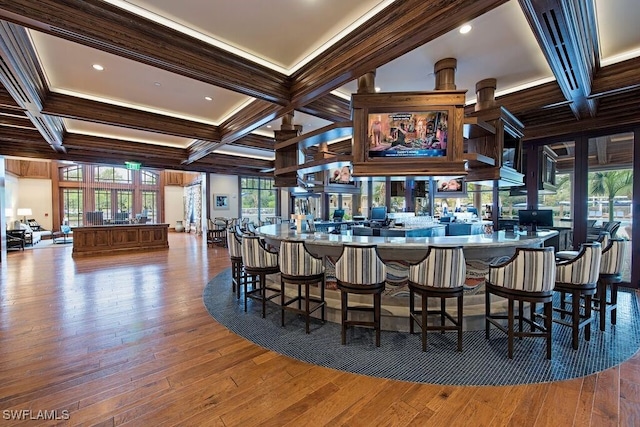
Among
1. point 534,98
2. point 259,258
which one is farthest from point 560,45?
point 259,258

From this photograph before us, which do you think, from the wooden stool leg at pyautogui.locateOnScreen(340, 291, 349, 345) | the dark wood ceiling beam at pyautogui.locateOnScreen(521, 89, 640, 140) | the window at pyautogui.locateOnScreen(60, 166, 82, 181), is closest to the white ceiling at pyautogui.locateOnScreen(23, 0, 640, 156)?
the dark wood ceiling beam at pyautogui.locateOnScreen(521, 89, 640, 140)

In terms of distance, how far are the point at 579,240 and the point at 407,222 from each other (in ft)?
11.6

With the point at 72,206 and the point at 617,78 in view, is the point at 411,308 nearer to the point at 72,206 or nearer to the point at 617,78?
the point at 617,78

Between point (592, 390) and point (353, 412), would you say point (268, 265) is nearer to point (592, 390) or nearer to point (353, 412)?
point (353, 412)

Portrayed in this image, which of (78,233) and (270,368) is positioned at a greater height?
(78,233)

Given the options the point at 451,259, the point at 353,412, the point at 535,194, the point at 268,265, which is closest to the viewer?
the point at 353,412

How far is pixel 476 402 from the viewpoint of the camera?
84.0 inches

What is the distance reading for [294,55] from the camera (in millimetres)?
3566

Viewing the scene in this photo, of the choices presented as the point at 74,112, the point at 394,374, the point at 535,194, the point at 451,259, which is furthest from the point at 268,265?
the point at 535,194

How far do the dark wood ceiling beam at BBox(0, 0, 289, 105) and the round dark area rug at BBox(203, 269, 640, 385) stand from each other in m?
3.12

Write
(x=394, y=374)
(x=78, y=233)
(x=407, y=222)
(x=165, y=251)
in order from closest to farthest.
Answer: (x=394, y=374)
(x=407, y=222)
(x=78, y=233)
(x=165, y=251)

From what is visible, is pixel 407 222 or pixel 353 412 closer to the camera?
pixel 353 412

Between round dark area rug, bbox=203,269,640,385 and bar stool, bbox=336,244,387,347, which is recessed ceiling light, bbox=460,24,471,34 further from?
round dark area rug, bbox=203,269,640,385

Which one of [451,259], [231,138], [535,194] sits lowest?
[451,259]
